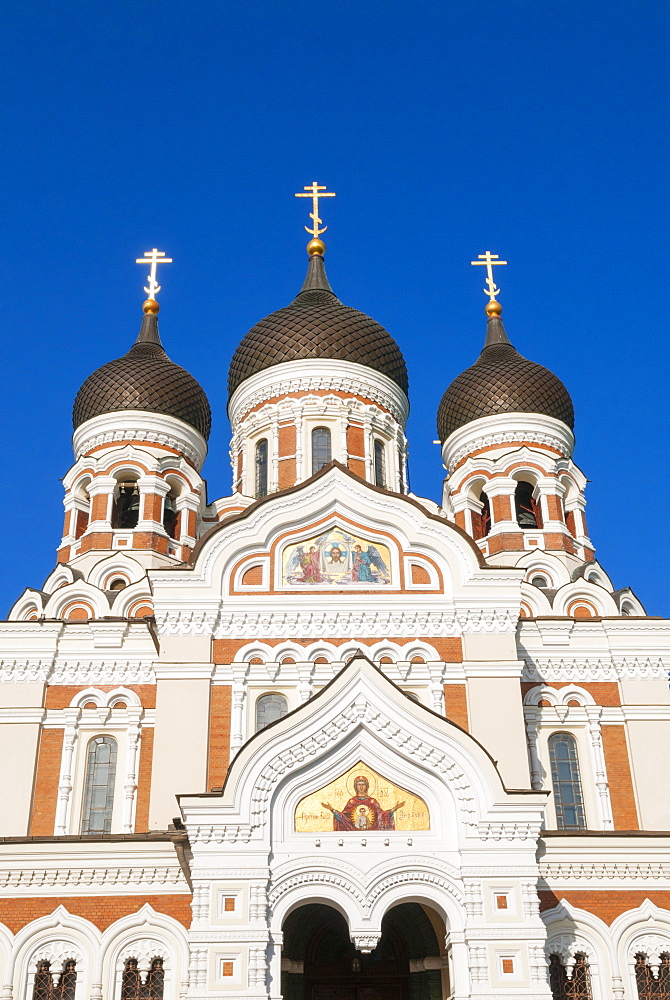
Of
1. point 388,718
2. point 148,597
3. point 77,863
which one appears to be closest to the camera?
point 388,718

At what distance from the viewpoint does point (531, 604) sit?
19328 millimetres

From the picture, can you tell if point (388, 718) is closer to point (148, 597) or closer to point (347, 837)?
point (347, 837)

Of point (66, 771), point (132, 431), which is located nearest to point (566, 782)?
point (66, 771)

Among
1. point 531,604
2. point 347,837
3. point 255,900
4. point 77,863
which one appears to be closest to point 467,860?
point 347,837

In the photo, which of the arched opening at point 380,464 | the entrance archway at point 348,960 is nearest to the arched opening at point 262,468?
the arched opening at point 380,464

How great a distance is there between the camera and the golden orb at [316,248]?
24250mm

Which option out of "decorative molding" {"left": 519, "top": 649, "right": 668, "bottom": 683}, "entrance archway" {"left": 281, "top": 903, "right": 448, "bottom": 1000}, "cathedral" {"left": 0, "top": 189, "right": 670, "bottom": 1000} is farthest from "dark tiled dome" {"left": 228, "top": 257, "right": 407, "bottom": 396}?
"entrance archway" {"left": 281, "top": 903, "right": 448, "bottom": 1000}

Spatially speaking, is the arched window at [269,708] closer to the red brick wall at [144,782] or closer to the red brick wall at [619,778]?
the red brick wall at [144,782]

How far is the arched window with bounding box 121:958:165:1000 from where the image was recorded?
12.9m

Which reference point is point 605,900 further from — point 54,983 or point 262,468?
point 262,468

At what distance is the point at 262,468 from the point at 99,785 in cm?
630

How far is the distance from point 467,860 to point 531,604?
26.8ft

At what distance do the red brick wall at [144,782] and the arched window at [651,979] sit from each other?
259 inches

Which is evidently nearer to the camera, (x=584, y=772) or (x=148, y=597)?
(x=584, y=772)
